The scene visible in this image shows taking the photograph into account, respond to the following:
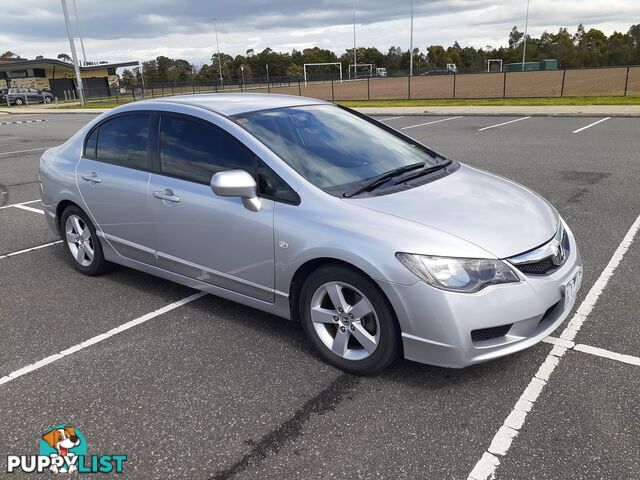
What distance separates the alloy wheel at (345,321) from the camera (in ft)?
10.1

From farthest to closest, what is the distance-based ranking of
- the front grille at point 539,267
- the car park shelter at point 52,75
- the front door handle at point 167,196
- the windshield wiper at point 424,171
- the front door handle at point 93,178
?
1. the car park shelter at point 52,75
2. the front door handle at point 93,178
3. the front door handle at point 167,196
4. the windshield wiper at point 424,171
5. the front grille at point 539,267

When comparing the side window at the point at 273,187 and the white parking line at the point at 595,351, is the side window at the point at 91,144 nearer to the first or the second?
the side window at the point at 273,187

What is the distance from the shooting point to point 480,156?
10562 millimetres

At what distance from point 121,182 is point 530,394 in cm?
331

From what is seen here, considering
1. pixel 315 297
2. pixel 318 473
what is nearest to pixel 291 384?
pixel 315 297

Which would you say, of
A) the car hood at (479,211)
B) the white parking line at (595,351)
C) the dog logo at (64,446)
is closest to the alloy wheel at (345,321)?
the car hood at (479,211)

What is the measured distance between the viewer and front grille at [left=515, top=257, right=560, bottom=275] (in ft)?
9.48

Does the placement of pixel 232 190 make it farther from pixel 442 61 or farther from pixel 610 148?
pixel 442 61

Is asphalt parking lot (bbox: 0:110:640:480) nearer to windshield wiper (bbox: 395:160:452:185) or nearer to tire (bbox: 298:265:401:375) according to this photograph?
tire (bbox: 298:265:401:375)

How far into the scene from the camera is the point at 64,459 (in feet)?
8.68

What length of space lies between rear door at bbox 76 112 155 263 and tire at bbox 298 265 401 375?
5.24 feet

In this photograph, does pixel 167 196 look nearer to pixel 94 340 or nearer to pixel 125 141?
pixel 125 141

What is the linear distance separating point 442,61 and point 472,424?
421 ft

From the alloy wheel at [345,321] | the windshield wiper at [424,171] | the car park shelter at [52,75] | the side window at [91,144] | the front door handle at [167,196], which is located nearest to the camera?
Answer: the alloy wheel at [345,321]
